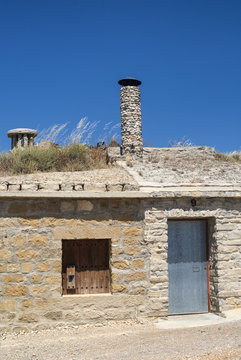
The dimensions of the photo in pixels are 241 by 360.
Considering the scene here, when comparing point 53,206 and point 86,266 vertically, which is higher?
point 53,206

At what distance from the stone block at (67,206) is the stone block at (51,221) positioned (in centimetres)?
20

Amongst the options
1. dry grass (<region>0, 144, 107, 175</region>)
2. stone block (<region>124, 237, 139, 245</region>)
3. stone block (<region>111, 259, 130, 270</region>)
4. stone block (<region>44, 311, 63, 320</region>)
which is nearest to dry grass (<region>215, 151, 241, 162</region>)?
dry grass (<region>0, 144, 107, 175</region>)

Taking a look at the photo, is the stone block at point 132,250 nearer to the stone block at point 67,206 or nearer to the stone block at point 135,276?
the stone block at point 135,276

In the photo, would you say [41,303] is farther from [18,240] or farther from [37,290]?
[18,240]

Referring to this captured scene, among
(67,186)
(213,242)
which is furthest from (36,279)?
(213,242)

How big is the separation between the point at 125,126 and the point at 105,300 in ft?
23.2

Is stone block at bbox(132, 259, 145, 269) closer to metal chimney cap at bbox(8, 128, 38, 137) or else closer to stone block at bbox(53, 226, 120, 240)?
stone block at bbox(53, 226, 120, 240)

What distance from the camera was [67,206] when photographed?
721 cm

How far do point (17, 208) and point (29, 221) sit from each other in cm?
32

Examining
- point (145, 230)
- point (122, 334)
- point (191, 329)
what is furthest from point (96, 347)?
point (145, 230)

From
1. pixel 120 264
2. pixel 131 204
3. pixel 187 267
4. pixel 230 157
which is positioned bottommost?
pixel 187 267

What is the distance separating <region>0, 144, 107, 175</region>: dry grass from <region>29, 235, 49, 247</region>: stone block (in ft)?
9.54

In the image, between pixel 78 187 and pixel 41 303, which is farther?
pixel 78 187

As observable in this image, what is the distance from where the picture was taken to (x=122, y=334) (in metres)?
6.59
